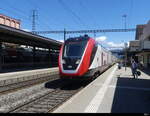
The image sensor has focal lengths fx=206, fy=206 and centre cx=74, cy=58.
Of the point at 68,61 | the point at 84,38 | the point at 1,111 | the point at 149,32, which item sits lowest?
the point at 1,111

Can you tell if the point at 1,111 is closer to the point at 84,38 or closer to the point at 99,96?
the point at 99,96

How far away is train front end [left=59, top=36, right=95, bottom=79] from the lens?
38.0ft

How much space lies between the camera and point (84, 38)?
12836 millimetres

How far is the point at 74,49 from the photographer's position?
12.4 meters

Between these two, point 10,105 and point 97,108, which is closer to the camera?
point 97,108

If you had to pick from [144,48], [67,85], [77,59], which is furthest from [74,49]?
[144,48]

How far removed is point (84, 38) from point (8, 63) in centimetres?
1791

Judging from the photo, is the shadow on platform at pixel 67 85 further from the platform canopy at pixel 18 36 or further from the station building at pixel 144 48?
the station building at pixel 144 48

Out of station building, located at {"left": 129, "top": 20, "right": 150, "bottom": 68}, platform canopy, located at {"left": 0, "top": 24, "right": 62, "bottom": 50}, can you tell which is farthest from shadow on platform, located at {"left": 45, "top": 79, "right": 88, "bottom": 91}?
station building, located at {"left": 129, "top": 20, "right": 150, "bottom": 68}

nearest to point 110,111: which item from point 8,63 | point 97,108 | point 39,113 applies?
point 97,108

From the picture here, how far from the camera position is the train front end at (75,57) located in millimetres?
11594

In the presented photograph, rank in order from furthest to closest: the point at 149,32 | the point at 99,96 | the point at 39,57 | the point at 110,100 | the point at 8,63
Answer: the point at 39,57 < the point at 149,32 < the point at 8,63 < the point at 99,96 < the point at 110,100

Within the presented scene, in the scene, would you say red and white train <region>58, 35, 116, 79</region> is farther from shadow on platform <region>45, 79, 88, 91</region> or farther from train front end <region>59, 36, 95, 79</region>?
shadow on platform <region>45, 79, 88, 91</region>

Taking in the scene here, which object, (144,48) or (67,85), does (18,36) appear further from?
(144,48)
